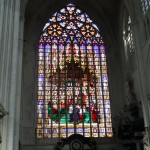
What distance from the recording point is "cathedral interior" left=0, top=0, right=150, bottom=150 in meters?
16.5

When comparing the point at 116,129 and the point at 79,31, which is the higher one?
the point at 79,31

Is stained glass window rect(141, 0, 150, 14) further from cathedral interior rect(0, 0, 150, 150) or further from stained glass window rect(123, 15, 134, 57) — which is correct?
stained glass window rect(123, 15, 134, 57)

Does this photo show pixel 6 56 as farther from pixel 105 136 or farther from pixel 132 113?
pixel 105 136

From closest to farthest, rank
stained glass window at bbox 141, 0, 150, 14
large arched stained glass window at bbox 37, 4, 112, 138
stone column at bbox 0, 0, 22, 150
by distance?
stone column at bbox 0, 0, 22, 150 → stained glass window at bbox 141, 0, 150, 14 → large arched stained glass window at bbox 37, 4, 112, 138

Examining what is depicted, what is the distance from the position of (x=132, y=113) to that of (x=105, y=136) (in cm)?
313

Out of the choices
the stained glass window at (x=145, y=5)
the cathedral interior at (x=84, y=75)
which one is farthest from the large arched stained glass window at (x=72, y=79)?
the stained glass window at (x=145, y=5)

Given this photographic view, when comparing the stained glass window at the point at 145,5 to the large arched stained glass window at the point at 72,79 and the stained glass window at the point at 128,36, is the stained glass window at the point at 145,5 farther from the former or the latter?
the large arched stained glass window at the point at 72,79

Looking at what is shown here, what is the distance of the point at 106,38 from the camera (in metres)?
21.6

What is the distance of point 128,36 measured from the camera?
1920cm

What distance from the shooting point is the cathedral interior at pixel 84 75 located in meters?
16.5

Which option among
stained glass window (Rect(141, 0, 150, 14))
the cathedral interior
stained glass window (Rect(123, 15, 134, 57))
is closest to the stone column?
the cathedral interior

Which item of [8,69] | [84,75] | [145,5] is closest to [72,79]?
[84,75]

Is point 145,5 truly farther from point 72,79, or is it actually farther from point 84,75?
point 72,79

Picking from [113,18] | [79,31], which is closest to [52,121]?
[79,31]
